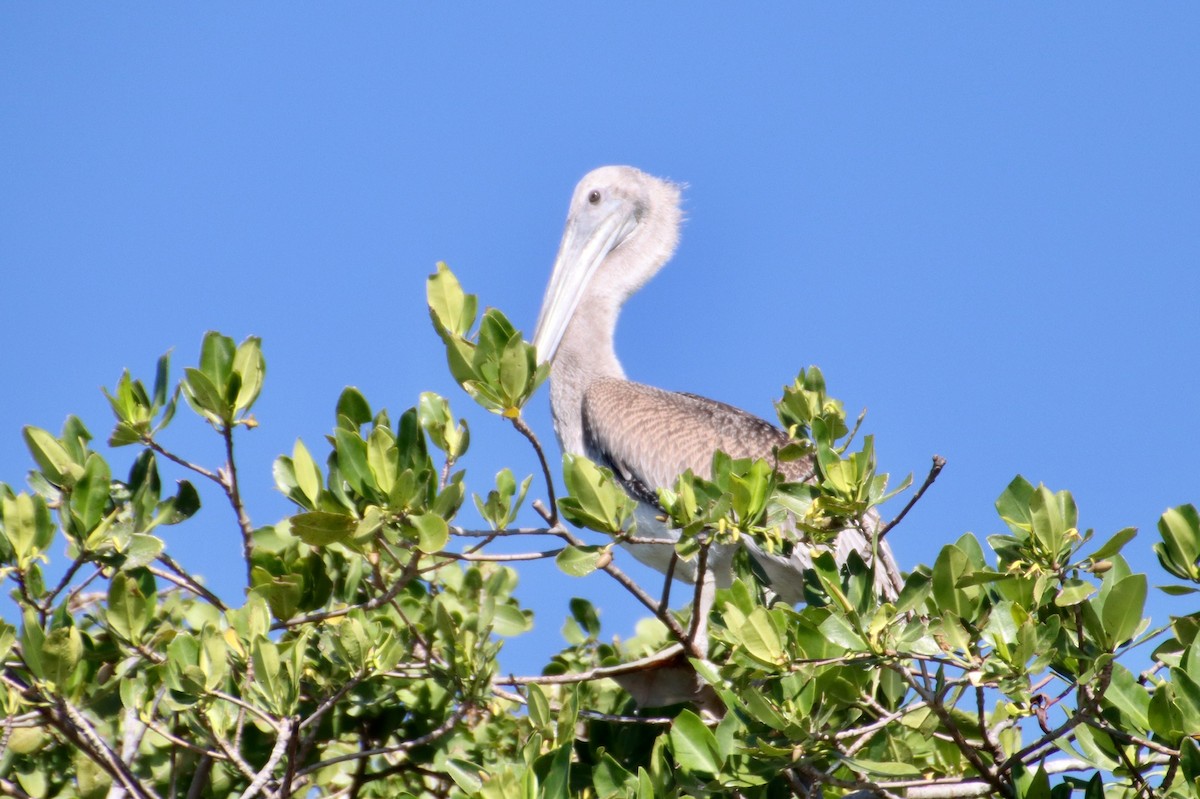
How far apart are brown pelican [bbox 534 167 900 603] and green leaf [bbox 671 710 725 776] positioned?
1795 millimetres

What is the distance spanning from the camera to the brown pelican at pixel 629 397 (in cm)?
598

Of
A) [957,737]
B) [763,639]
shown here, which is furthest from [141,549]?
[957,737]

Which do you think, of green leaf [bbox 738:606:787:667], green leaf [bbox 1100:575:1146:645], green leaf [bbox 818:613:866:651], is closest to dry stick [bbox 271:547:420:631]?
green leaf [bbox 738:606:787:667]

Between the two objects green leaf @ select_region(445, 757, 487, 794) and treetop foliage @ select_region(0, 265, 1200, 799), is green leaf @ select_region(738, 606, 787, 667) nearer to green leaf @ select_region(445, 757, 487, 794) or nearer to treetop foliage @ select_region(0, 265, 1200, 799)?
treetop foliage @ select_region(0, 265, 1200, 799)

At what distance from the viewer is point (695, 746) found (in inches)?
137

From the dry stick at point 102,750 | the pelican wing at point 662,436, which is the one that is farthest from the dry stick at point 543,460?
the pelican wing at point 662,436

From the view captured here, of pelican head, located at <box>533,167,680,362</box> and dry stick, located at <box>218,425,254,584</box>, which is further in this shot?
pelican head, located at <box>533,167,680,362</box>

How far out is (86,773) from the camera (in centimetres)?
463

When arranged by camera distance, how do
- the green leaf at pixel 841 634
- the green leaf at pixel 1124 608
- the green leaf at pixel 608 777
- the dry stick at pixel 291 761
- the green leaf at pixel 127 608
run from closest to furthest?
the green leaf at pixel 1124 608, the green leaf at pixel 841 634, the green leaf at pixel 608 777, the dry stick at pixel 291 761, the green leaf at pixel 127 608

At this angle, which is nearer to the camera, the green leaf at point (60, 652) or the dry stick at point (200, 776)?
the green leaf at point (60, 652)

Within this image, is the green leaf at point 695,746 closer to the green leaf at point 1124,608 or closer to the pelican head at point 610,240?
the green leaf at point 1124,608

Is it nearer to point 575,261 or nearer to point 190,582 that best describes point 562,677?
point 190,582

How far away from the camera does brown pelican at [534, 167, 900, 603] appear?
5980 mm

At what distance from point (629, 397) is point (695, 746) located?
11.4 feet
